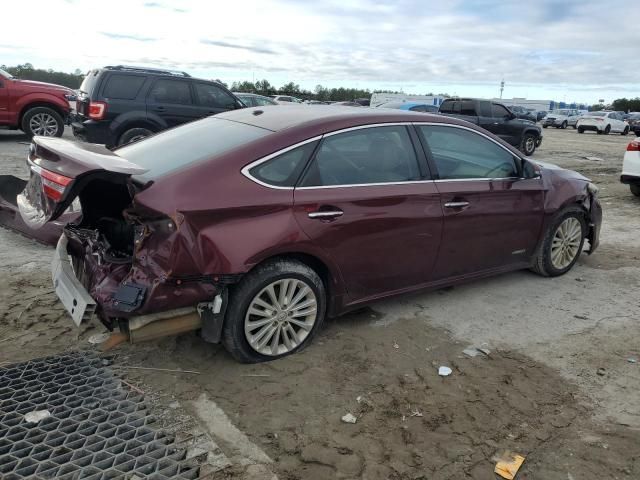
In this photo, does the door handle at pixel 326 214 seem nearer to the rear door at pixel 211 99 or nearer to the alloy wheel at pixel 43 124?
the rear door at pixel 211 99

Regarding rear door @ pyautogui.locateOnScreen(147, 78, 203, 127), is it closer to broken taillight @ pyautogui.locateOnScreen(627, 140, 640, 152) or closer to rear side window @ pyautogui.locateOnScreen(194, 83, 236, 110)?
rear side window @ pyautogui.locateOnScreen(194, 83, 236, 110)

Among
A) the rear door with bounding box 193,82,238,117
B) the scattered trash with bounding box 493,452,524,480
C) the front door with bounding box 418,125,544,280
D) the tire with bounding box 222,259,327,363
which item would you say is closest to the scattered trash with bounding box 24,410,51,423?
the tire with bounding box 222,259,327,363

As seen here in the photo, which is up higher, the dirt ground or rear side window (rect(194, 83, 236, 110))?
rear side window (rect(194, 83, 236, 110))

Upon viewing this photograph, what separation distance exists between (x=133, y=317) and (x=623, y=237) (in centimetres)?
656

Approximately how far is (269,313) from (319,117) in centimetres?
144

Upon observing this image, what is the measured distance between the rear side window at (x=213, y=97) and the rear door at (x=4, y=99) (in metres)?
4.84

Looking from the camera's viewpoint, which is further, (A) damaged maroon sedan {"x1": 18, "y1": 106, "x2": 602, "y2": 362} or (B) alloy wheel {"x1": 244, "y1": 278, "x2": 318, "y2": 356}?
(B) alloy wheel {"x1": 244, "y1": 278, "x2": 318, "y2": 356}

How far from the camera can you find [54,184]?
3.09 metres

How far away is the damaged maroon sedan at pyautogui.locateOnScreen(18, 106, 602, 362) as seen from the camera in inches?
119

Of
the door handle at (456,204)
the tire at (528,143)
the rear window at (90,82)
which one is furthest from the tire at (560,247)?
the tire at (528,143)

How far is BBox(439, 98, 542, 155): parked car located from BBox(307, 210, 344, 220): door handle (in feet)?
45.1

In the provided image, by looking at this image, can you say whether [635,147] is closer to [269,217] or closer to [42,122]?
[269,217]

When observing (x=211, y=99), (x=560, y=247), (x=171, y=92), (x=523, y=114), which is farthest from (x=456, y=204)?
(x=523, y=114)

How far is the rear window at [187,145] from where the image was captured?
3338mm
